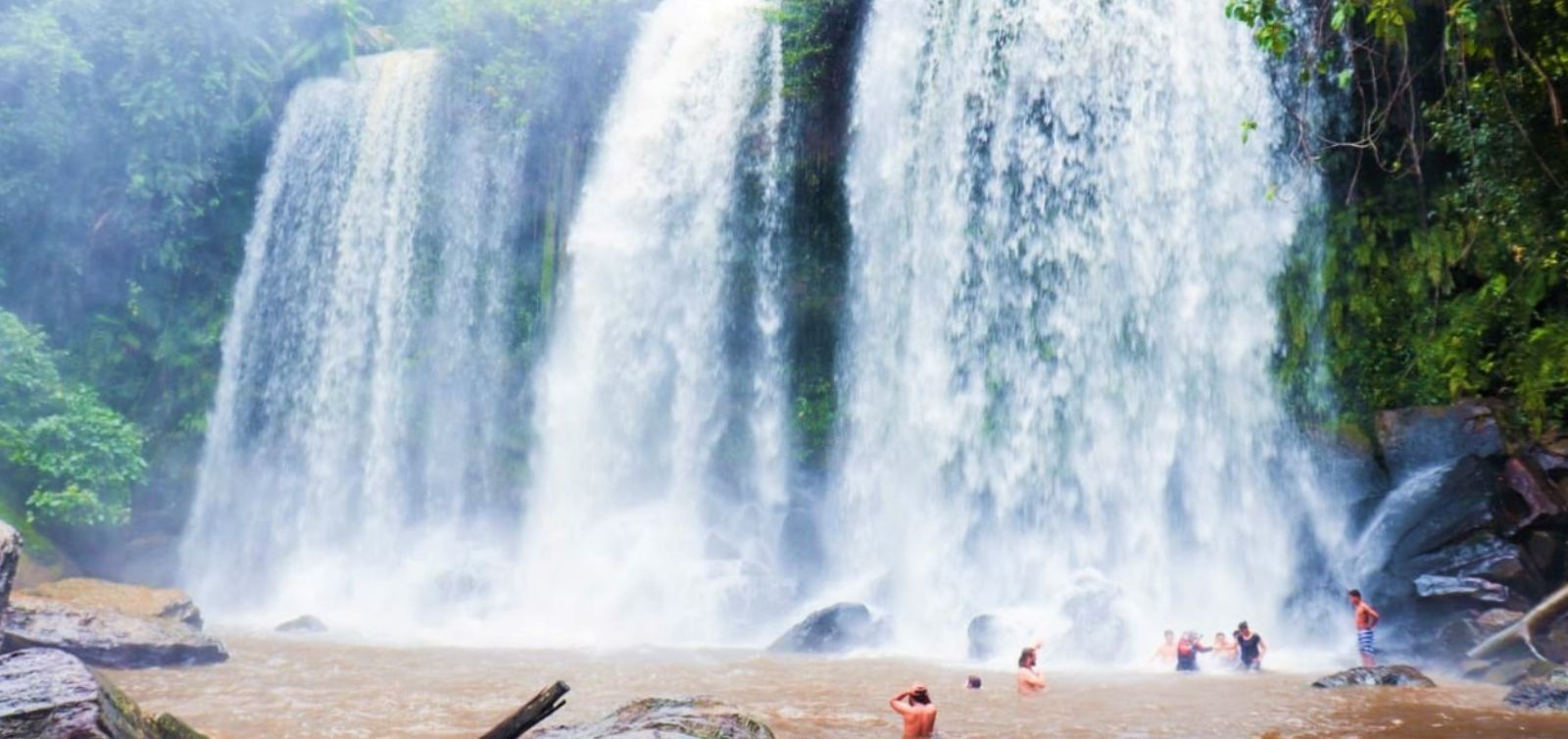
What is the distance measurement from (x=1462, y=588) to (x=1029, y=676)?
579 cm

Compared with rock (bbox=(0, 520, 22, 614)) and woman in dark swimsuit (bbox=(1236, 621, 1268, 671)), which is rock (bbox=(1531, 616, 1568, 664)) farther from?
rock (bbox=(0, 520, 22, 614))

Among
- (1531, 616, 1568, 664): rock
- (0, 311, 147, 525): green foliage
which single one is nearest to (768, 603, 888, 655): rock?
(1531, 616, 1568, 664): rock

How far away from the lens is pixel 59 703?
13.9 feet

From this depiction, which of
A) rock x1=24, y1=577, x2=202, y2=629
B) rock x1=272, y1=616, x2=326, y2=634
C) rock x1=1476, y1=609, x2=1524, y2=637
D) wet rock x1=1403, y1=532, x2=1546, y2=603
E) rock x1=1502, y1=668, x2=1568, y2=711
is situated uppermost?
wet rock x1=1403, y1=532, x2=1546, y2=603

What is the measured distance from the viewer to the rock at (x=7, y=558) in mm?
5277

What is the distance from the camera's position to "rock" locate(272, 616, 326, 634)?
559 inches

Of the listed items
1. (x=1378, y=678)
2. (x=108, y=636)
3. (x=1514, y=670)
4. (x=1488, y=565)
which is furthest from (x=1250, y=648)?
(x=108, y=636)

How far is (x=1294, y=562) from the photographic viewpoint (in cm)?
1365

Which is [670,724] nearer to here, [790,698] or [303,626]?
[790,698]

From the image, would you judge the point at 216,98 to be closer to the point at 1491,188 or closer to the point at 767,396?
the point at 767,396

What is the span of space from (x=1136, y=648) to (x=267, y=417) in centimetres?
1540

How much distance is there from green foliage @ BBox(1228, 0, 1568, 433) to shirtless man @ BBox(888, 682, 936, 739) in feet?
18.8

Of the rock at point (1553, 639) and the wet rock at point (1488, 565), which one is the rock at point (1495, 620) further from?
the rock at point (1553, 639)

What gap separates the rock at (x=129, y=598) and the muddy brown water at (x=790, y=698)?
1.95 meters
